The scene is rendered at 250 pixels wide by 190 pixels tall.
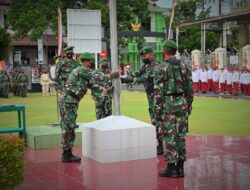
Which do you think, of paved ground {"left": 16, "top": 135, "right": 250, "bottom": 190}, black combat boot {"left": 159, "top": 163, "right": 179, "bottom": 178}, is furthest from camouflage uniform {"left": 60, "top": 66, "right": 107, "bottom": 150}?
black combat boot {"left": 159, "top": 163, "right": 179, "bottom": 178}

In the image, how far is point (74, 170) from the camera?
6672 millimetres

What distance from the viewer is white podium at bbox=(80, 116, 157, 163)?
6.93 m

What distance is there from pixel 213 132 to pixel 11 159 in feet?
22.0

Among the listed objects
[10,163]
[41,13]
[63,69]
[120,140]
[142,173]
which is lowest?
[142,173]

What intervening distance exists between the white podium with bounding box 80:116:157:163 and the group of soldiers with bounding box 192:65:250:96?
15.6 metres

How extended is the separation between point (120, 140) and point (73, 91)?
3.45 feet

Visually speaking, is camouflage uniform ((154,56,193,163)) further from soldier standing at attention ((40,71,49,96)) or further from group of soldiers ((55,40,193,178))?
soldier standing at attention ((40,71,49,96))

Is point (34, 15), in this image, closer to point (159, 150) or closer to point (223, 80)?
point (223, 80)

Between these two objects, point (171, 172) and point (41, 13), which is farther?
point (41, 13)

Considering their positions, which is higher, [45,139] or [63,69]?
[63,69]

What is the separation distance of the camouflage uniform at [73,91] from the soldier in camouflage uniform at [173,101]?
130 centimetres

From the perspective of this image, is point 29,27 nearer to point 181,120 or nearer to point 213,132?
point 213,132

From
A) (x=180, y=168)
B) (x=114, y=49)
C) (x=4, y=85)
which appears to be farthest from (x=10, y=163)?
(x=4, y=85)

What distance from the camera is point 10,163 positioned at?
4355 millimetres
